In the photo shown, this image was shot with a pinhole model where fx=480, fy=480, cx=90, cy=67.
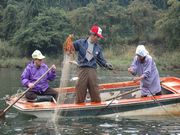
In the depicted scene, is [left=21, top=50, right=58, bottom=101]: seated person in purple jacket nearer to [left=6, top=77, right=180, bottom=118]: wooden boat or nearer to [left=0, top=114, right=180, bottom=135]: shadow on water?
[left=6, top=77, right=180, bottom=118]: wooden boat

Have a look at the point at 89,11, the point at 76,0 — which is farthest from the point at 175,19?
the point at 76,0

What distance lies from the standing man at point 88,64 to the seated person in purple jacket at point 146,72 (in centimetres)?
70

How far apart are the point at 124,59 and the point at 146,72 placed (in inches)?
1168

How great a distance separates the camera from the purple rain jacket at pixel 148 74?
1219cm

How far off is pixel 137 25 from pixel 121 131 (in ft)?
133

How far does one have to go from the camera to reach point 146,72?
12062 millimetres

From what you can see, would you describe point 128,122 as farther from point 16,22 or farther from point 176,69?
point 16,22

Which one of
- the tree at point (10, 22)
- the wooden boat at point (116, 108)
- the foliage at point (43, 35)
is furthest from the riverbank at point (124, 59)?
the wooden boat at point (116, 108)

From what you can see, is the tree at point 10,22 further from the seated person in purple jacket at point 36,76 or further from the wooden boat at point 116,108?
the wooden boat at point 116,108

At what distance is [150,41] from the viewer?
162 feet

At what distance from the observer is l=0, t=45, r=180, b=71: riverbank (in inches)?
1532

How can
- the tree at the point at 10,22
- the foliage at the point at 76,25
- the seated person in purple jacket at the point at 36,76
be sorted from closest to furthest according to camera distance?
1. the seated person in purple jacket at the point at 36,76
2. the foliage at the point at 76,25
3. the tree at the point at 10,22

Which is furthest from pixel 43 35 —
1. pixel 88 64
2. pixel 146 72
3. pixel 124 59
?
pixel 146 72

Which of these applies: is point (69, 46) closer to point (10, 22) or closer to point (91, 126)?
point (91, 126)
